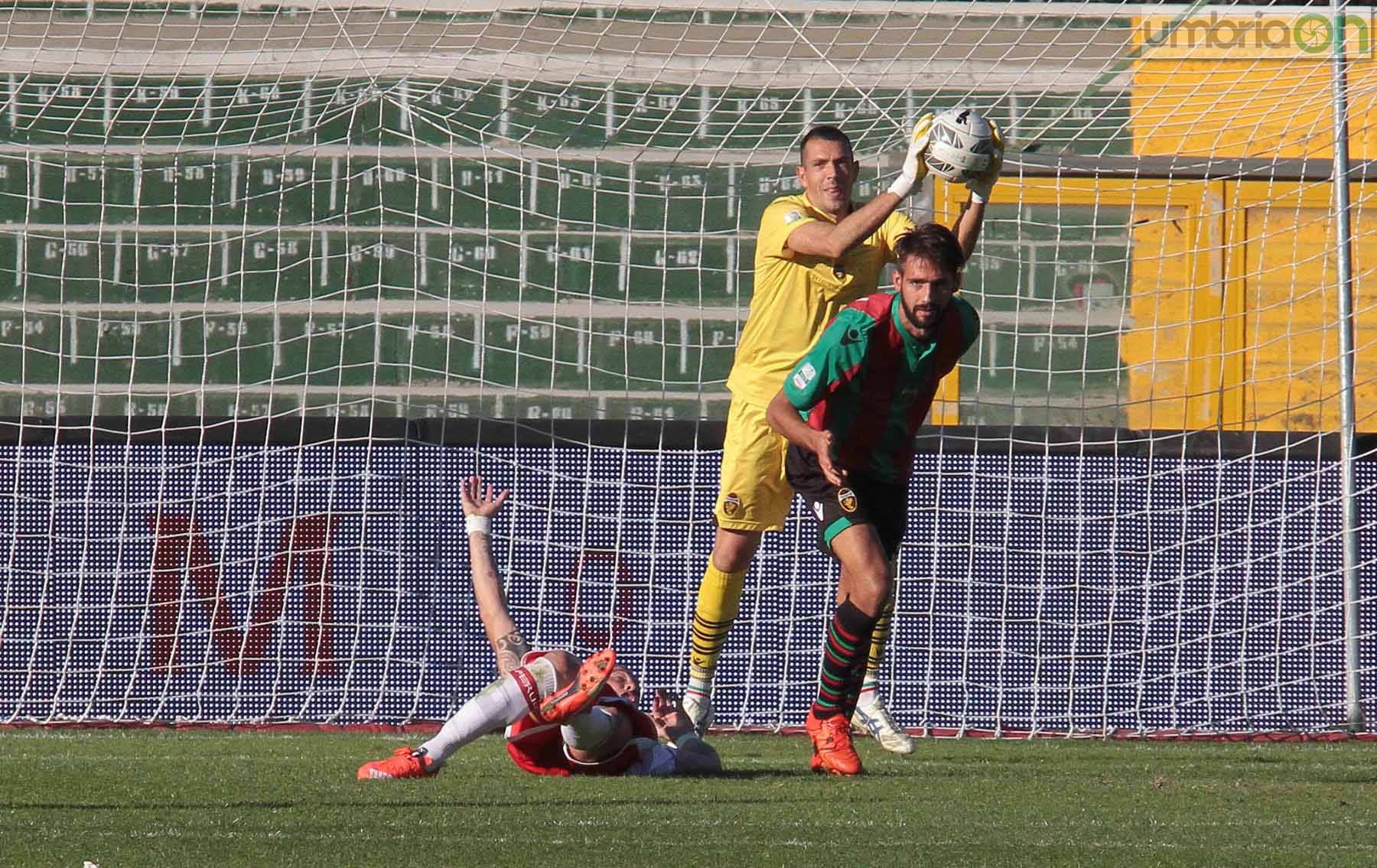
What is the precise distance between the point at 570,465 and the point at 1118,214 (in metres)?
2.75

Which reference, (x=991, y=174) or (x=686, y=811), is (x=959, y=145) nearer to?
(x=991, y=174)

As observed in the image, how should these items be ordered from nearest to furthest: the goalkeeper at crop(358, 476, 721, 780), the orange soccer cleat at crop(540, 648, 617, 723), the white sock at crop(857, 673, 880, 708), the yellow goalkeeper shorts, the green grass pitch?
the green grass pitch → the orange soccer cleat at crop(540, 648, 617, 723) → the goalkeeper at crop(358, 476, 721, 780) → the yellow goalkeeper shorts → the white sock at crop(857, 673, 880, 708)

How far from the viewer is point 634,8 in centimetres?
870

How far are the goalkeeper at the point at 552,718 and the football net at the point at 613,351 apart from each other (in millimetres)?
2310

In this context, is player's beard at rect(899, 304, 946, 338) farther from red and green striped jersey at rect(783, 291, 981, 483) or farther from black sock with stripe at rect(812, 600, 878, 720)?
black sock with stripe at rect(812, 600, 878, 720)

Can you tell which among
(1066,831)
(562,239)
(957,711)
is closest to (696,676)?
(957,711)

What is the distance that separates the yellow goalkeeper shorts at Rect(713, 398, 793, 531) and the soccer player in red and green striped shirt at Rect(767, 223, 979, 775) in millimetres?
670

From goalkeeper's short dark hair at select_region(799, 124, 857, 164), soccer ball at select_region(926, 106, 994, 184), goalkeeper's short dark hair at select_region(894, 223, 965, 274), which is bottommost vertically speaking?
goalkeeper's short dark hair at select_region(894, 223, 965, 274)

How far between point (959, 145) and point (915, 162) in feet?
0.50

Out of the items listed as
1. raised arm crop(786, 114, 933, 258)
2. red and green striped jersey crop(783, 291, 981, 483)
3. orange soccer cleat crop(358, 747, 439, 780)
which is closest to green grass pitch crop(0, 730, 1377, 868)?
orange soccer cleat crop(358, 747, 439, 780)

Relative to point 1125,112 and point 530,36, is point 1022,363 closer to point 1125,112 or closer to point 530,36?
point 1125,112

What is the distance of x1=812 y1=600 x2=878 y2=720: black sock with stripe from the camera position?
18.0 ft

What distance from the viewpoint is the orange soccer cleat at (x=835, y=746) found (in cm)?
551

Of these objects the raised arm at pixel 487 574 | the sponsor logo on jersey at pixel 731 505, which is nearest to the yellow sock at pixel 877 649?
the sponsor logo on jersey at pixel 731 505
